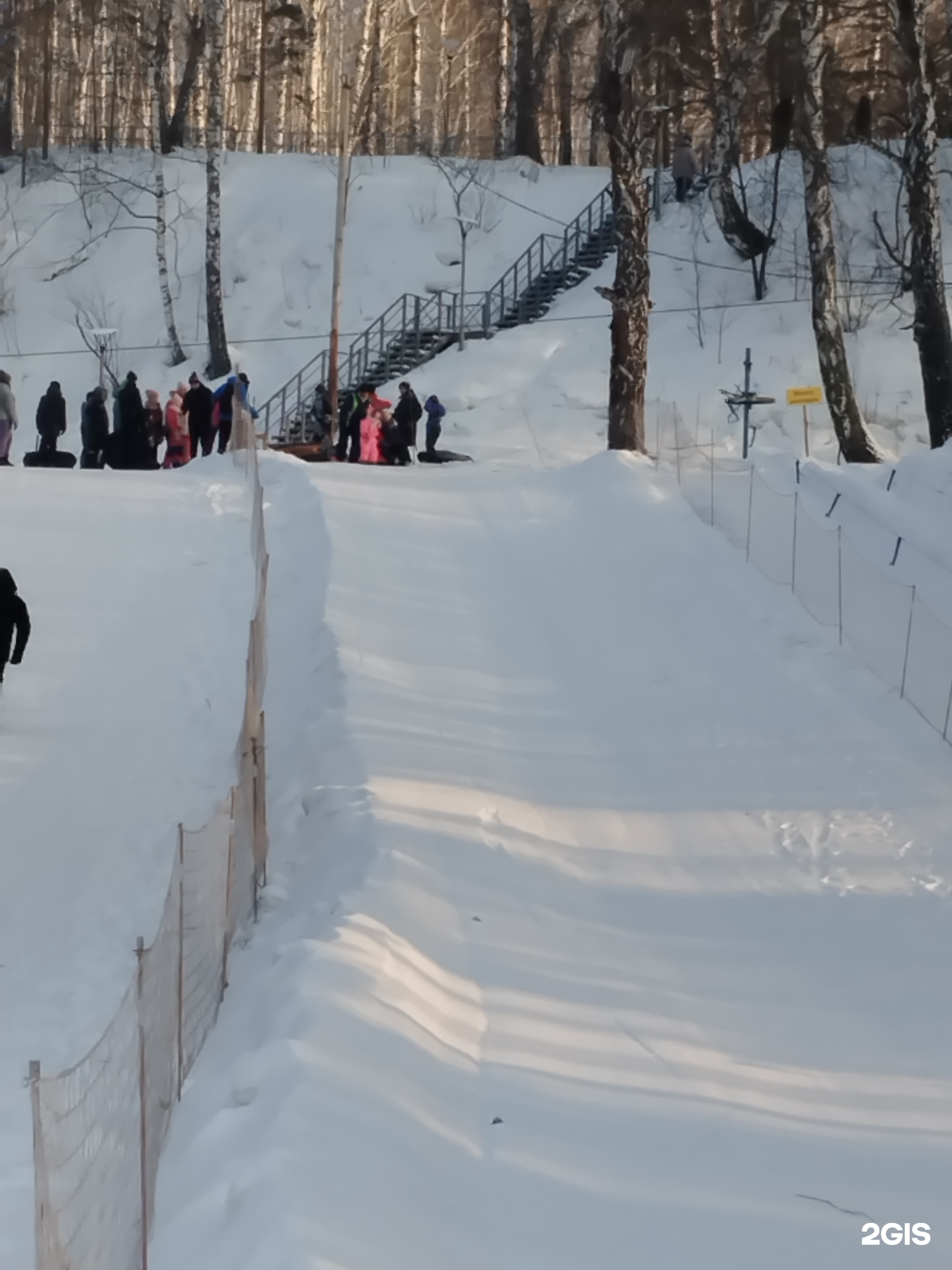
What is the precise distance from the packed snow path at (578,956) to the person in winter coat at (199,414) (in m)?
8.23

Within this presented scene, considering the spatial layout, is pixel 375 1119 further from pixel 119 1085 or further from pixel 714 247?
pixel 714 247

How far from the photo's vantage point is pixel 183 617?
13477mm

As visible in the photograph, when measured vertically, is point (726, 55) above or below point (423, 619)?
above

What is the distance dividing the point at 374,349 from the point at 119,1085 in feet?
92.4

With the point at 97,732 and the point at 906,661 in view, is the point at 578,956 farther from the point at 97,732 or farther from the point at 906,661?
the point at 97,732

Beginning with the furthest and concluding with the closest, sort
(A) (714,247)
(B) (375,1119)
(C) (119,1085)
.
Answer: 1. (A) (714,247)
2. (B) (375,1119)
3. (C) (119,1085)

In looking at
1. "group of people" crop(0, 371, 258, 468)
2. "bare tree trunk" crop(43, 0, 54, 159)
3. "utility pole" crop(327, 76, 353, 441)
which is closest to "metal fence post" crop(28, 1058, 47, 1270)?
"group of people" crop(0, 371, 258, 468)

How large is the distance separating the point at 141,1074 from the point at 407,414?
1796 cm

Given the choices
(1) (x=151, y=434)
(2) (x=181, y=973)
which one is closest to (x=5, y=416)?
(1) (x=151, y=434)

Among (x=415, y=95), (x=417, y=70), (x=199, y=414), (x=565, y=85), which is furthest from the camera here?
(x=417, y=70)

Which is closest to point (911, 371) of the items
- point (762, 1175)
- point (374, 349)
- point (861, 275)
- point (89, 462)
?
point (861, 275)

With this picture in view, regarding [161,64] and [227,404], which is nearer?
[227,404]

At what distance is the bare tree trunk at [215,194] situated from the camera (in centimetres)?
2916

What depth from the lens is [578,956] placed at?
7.23 meters
